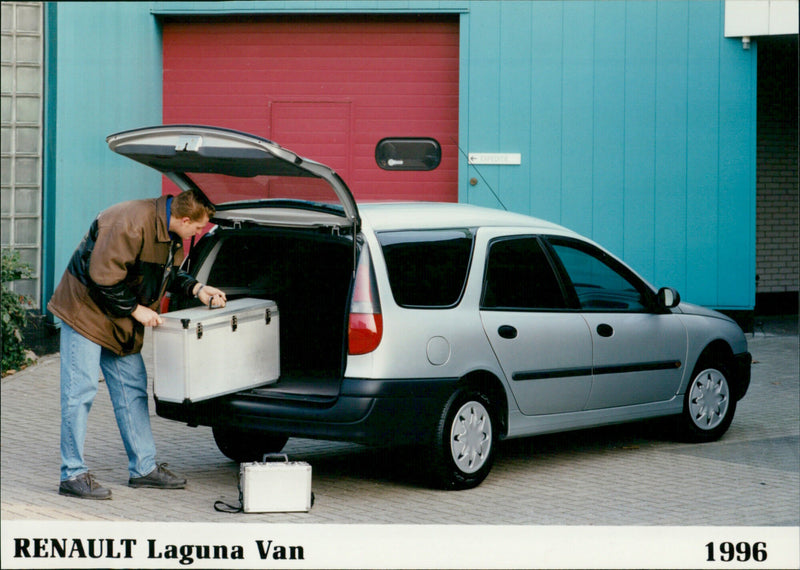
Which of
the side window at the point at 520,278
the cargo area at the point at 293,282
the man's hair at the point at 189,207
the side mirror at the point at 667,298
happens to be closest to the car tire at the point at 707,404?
the side mirror at the point at 667,298

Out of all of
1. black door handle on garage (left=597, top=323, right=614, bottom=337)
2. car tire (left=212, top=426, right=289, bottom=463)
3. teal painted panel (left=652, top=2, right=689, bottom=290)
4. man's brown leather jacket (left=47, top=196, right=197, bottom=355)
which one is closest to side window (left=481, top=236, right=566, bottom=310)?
black door handle on garage (left=597, top=323, right=614, bottom=337)

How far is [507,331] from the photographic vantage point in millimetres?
7320

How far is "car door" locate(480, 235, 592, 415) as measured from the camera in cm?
734

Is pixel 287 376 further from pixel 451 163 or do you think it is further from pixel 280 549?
pixel 451 163

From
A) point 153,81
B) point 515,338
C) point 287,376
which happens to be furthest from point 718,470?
point 153,81

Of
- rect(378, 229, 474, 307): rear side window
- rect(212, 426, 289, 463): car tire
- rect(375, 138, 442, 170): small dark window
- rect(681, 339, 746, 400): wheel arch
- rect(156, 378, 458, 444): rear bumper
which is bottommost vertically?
rect(212, 426, 289, 463): car tire

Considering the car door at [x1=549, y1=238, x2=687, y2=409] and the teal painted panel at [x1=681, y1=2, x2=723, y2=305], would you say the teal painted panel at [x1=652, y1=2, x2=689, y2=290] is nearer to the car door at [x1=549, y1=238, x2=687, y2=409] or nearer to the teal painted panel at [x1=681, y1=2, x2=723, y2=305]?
the teal painted panel at [x1=681, y1=2, x2=723, y2=305]

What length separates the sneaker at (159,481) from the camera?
7082mm

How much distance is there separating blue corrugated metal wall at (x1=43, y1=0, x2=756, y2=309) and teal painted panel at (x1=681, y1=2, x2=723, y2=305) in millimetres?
14

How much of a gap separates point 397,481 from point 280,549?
69.4 inches

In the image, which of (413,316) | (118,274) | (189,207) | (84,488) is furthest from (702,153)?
(84,488)

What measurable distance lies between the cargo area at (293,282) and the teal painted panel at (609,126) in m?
6.85

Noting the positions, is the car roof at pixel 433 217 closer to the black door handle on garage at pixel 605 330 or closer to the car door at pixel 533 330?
the car door at pixel 533 330

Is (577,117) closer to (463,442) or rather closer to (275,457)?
(463,442)
